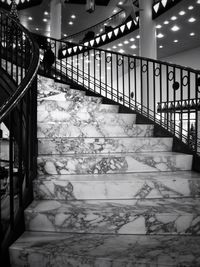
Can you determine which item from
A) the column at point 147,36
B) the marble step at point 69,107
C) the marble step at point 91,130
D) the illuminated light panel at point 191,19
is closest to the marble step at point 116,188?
the marble step at point 91,130

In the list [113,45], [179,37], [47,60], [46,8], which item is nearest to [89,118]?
[47,60]

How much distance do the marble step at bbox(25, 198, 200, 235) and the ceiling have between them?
585 centimetres

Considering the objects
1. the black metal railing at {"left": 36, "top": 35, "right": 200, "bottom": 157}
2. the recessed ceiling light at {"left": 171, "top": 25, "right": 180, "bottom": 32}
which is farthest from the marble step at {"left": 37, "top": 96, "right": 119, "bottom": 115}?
the recessed ceiling light at {"left": 171, "top": 25, "right": 180, "bottom": 32}

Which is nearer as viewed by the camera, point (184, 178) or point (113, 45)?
point (184, 178)

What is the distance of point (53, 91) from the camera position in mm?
4207

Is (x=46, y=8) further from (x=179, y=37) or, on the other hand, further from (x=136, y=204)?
(x=136, y=204)

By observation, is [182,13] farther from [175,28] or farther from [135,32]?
[135,32]

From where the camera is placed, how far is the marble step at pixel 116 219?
1.75 metres

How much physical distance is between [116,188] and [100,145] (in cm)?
79

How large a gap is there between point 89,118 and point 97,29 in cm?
1614

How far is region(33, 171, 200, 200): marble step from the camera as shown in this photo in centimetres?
207

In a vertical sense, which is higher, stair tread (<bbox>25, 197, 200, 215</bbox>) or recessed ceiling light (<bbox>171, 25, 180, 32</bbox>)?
recessed ceiling light (<bbox>171, 25, 180, 32</bbox>)

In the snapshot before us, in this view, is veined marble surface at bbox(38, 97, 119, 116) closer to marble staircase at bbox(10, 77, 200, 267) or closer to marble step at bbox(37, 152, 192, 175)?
marble staircase at bbox(10, 77, 200, 267)

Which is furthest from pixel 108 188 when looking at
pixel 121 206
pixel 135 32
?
pixel 135 32
